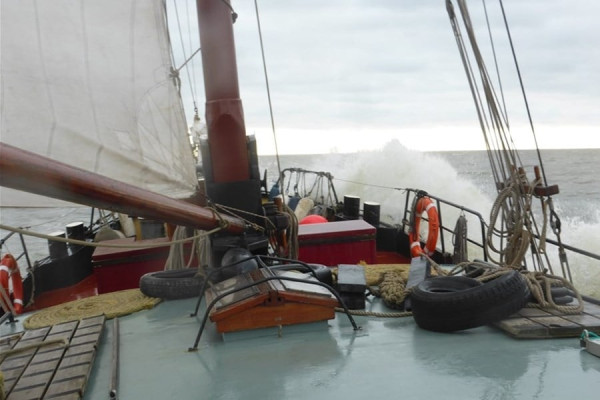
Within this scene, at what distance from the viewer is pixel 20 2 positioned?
3.20 meters

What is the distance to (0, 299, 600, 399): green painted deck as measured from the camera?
2994 millimetres

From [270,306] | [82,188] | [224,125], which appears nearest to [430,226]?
[224,125]

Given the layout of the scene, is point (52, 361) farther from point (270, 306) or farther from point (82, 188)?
point (270, 306)

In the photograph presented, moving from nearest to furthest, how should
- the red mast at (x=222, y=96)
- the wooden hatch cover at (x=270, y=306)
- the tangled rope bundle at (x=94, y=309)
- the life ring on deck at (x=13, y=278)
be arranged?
the wooden hatch cover at (x=270, y=306) < the tangled rope bundle at (x=94, y=309) < the red mast at (x=222, y=96) < the life ring on deck at (x=13, y=278)

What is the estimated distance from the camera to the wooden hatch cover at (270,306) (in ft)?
12.6

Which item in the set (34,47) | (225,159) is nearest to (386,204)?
(225,159)

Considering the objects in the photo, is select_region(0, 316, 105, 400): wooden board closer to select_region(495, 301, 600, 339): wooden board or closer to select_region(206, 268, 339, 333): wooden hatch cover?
select_region(206, 268, 339, 333): wooden hatch cover

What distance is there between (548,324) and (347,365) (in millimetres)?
1645

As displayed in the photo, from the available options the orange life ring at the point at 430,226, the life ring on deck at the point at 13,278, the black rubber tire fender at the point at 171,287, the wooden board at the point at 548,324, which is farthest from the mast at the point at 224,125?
the life ring on deck at the point at 13,278

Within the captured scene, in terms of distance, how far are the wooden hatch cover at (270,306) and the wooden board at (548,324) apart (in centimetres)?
141

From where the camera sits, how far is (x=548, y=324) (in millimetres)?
3707

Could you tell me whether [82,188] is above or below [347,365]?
above

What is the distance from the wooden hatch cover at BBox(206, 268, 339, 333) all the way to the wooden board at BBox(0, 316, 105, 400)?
102cm

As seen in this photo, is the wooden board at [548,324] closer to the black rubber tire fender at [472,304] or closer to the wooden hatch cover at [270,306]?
the black rubber tire fender at [472,304]
